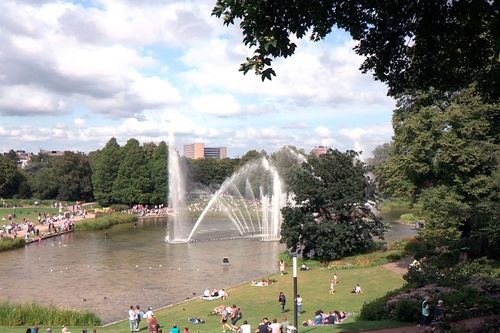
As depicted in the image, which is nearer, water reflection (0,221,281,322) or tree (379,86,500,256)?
tree (379,86,500,256)

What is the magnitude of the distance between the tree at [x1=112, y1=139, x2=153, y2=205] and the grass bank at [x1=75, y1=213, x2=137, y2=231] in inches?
601

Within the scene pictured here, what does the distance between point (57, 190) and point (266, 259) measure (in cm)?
7692

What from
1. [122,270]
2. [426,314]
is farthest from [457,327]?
[122,270]

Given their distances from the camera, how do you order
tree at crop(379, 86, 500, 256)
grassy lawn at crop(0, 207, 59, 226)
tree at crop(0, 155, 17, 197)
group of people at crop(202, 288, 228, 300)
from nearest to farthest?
tree at crop(379, 86, 500, 256) → group of people at crop(202, 288, 228, 300) → grassy lawn at crop(0, 207, 59, 226) → tree at crop(0, 155, 17, 197)

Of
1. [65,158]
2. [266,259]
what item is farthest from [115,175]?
[266,259]

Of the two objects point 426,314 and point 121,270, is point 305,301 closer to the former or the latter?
point 426,314

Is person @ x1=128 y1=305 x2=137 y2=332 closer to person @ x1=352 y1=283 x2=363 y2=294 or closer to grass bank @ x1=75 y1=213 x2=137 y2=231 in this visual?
person @ x1=352 y1=283 x2=363 y2=294

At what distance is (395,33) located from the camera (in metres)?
11.7

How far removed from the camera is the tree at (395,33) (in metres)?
9.88

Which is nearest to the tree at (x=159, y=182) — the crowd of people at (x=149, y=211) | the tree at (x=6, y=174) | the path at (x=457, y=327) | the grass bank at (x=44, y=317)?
the crowd of people at (x=149, y=211)

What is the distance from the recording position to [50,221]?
217 ft

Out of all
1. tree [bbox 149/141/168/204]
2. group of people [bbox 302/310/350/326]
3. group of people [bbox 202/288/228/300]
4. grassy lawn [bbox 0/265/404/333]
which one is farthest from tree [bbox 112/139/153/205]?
group of people [bbox 302/310/350/326]

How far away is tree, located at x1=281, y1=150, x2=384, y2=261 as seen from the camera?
124 ft

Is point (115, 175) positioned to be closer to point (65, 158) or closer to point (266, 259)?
point (65, 158)
